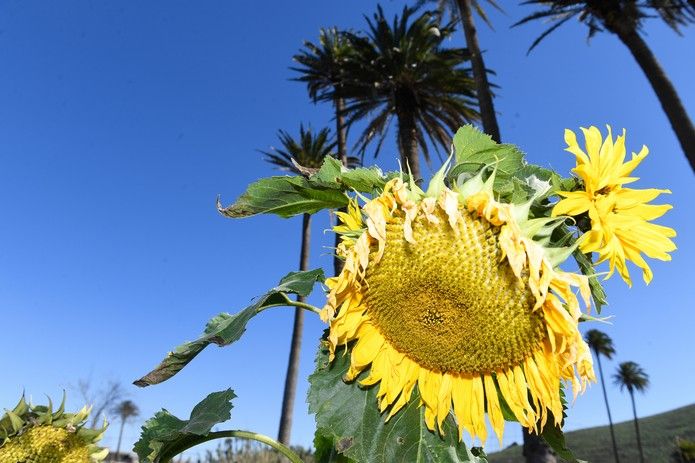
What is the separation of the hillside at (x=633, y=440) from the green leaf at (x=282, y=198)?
34.0 metres

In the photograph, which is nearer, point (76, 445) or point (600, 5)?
point (76, 445)

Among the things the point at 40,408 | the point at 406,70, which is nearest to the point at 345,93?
the point at 406,70

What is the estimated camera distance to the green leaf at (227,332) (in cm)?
114

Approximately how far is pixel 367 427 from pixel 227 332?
34cm

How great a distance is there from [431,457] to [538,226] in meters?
0.47

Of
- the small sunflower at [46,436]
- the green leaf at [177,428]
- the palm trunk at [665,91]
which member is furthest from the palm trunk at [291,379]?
the green leaf at [177,428]

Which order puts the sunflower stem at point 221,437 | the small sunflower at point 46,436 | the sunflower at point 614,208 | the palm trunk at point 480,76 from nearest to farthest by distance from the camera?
the sunflower at point 614,208 < the sunflower stem at point 221,437 < the small sunflower at point 46,436 < the palm trunk at point 480,76

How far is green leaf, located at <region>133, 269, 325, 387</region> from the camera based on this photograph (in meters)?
1.14

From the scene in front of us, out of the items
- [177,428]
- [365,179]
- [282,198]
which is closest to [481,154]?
[365,179]

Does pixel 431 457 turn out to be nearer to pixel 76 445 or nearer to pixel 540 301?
pixel 540 301

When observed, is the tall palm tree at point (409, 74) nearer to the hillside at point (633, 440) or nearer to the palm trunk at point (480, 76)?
the palm trunk at point (480, 76)

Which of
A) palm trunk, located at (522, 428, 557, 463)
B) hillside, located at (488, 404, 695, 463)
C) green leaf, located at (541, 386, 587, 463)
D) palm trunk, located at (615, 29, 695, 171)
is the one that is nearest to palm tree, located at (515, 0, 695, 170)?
palm trunk, located at (615, 29, 695, 171)

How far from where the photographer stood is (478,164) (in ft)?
3.63

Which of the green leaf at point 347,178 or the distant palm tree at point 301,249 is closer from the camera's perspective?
the green leaf at point 347,178
